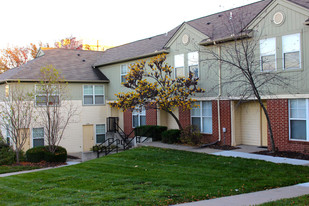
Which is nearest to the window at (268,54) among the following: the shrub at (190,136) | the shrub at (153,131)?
the shrub at (190,136)

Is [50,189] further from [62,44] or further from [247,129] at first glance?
[62,44]

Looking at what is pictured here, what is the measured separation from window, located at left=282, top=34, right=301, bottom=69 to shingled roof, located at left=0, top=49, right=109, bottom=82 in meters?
15.3

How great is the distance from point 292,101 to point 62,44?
42017 mm

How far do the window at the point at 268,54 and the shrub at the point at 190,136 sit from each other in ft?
15.7

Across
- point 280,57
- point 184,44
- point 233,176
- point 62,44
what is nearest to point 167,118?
point 184,44

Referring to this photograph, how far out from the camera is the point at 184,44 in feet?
62.4

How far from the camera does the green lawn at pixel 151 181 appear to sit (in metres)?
8.23

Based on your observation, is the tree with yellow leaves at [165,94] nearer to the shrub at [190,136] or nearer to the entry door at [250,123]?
the shrub at [190,136]

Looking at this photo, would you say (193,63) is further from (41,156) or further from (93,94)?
(93,94)

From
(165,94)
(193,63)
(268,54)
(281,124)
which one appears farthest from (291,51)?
(165,94)

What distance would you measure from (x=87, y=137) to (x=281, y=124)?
51.8 ft

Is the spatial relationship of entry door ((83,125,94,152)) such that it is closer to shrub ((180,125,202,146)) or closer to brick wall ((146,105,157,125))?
brick wall ((146,105,157,125))

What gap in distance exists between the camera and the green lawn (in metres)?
8.23

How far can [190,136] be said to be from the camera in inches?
674
